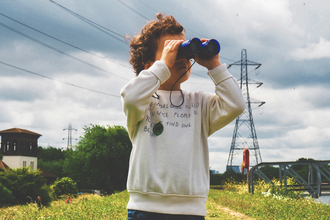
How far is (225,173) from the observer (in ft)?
69.1

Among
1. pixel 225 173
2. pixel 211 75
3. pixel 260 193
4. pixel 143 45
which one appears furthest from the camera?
pixel 225 173

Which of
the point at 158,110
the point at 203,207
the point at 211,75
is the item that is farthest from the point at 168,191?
the point at 211,75

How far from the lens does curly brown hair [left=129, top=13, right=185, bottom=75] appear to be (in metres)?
1.95

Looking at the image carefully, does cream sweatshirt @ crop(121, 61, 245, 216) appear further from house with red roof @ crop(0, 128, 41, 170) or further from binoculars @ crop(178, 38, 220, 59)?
house with red roof @ crop(0, 128, 41, 170)

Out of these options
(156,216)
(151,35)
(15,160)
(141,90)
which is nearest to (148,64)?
(151,35)

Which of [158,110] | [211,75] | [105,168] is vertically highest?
[211,75]

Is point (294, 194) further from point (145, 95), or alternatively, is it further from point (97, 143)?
point (97, 143)

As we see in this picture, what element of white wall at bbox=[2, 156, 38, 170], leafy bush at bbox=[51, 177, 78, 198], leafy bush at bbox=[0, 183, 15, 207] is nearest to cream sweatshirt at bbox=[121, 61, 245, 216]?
leafy bush at bbox=[0, 183, 15, 207]

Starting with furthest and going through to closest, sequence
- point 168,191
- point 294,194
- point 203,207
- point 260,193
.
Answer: point 260,193
point 294,194
point 203,207
point 168,191

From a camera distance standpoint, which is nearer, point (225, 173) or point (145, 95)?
point (145, 95)

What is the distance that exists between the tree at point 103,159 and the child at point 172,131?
2433 cm

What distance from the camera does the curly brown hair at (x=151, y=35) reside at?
6.39 feet

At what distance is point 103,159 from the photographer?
25688 mm

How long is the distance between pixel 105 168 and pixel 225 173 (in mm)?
10613
